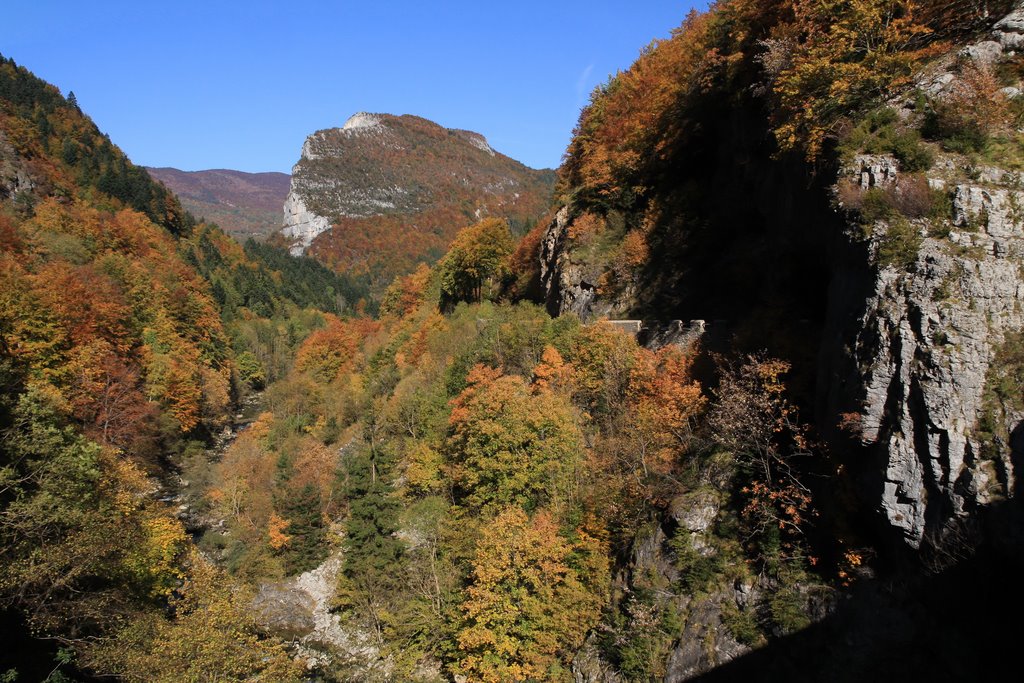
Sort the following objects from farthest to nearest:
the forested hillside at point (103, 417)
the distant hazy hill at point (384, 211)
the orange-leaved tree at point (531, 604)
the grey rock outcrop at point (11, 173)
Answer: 1. the distant hazy hill at point (384, 211)
2. the grey rock outcrop at point (11, 173)
3. the orange-leaved tree at point (531, 604)
4. the forested hillside at point (103, 417)

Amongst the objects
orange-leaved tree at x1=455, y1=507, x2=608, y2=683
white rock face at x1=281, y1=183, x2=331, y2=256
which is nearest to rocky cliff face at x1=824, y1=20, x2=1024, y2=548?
orange-leaved tree at x1=455, y1=507, x2=608, y2=683

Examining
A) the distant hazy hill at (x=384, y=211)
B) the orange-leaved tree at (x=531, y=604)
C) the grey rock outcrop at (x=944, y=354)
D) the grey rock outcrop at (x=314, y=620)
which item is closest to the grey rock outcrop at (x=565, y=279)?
the orange-leaved tree at (x=531, y=604)

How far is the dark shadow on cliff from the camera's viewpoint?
34.0 ft

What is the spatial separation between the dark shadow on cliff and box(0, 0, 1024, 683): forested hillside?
6cm

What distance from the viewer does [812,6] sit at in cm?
1894

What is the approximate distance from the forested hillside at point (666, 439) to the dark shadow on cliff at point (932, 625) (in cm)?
6

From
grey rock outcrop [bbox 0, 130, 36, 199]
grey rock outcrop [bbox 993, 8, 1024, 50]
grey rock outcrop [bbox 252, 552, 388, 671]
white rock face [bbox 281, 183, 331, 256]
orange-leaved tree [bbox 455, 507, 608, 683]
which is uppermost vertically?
white rock face [bbox 281, 183, 331, 256]

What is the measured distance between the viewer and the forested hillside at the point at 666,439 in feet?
40.2

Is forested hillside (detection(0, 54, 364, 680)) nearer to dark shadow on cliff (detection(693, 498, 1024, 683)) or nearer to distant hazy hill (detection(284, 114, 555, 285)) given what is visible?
dark shadow on cliff (detection(693, 498, 1024, 683))

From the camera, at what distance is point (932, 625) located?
11.5 meters

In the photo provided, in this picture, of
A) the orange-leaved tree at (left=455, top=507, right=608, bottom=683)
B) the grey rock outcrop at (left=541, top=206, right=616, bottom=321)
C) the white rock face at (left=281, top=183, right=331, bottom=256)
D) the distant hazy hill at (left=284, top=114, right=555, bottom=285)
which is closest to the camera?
the orange-leaved tree at (left=455, top=507, right=608, bottom=683)

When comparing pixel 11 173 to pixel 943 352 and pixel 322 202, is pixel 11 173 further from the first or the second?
pixel 322 202

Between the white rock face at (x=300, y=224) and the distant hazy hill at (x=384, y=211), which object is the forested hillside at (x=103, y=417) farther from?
the white rock face at (x=300, y=224)

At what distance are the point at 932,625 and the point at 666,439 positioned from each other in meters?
9.89
